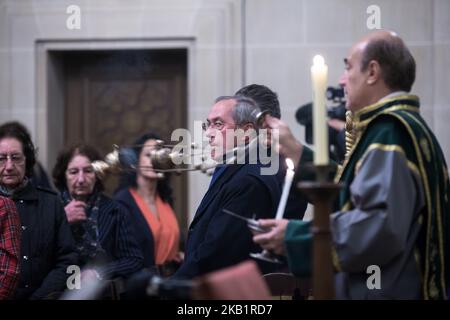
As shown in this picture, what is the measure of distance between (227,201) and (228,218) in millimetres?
124

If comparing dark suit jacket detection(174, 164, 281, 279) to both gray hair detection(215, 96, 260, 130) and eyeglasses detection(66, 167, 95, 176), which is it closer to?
gray hair detection(215, 96, 260, 130)

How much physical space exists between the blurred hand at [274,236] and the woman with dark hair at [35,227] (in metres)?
1.65

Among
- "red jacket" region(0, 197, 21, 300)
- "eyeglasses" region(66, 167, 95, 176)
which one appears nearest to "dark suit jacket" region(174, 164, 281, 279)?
"red jacket" region(0, 197, 21, 300)

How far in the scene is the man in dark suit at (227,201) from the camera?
14.0ft

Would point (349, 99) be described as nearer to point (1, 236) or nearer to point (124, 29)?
point (1, 236)

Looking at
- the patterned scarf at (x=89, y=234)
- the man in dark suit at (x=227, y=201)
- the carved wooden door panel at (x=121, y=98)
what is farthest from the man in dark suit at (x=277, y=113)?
the carved wooden door panel at (x=121, y=98)

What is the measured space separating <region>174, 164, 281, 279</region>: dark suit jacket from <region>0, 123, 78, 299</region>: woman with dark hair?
2.32 feet

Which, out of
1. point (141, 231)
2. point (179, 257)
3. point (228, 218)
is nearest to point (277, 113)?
point (228, 218)

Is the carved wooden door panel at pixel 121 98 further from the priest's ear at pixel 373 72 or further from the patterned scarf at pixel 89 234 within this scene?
the priest's ear at pixel 373 72

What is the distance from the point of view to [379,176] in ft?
10.5

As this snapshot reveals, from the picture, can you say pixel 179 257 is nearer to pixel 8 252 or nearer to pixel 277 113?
pixel 277 113

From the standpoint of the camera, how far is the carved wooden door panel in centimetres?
824

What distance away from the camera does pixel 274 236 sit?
3.23 metres
